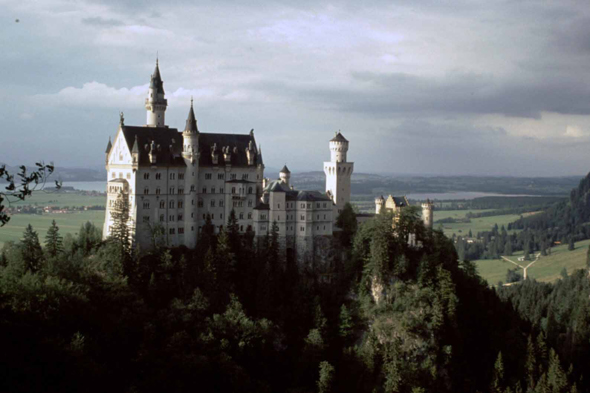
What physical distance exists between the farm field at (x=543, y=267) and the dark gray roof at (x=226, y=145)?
99.9 metres

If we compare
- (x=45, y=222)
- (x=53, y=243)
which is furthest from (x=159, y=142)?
(x=45, y=222)

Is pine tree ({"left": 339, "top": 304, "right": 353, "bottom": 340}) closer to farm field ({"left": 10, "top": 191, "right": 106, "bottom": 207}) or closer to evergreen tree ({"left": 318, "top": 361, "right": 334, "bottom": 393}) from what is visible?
evergreen tree ({"left": 318, "top": 361, "right": 334, "bottom": 393})

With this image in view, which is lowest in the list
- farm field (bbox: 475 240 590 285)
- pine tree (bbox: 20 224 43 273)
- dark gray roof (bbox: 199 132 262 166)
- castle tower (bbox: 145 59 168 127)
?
farm field (bbox: 475 240 590 285)

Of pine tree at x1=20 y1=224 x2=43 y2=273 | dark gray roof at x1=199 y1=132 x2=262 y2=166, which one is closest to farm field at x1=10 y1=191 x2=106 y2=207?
dark gray roof at x1=199 y1=132 x2=262 y2=166

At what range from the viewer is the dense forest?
203 feet

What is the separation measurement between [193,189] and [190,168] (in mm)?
2627

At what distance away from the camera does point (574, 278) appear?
5674 inches

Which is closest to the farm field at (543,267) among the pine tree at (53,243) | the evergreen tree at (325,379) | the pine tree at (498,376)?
the pine tree at (498,376)

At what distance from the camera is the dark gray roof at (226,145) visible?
81.2 metres

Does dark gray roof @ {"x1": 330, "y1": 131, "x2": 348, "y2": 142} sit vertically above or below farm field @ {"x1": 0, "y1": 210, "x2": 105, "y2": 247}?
above

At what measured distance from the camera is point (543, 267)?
18300 centimetres

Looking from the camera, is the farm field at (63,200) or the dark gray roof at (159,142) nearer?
the dark gray roof at (159,142)

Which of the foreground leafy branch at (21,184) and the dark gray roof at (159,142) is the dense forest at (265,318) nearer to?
the dark gray roof at (159,142)

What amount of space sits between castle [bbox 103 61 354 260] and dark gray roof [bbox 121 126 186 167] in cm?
12
